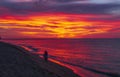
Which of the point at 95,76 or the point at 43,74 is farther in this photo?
the point at 95,76

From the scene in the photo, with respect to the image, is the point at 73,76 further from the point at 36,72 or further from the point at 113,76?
the point at 113,76

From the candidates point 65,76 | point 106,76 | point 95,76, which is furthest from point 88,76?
point 65,76

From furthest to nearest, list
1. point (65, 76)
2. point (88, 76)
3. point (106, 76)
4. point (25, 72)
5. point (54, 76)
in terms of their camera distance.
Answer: point (106, 76) < point (88, 76) < point (65, 76) < point (54, 76) < point (25, 72)

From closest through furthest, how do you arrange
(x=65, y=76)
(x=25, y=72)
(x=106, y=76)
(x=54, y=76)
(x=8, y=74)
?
(x=8, y=74)
(x=25, y=72)
(x=54, y=76)
(x=65, y=76)
(x=106, y=76)

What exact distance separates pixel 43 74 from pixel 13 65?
8.97ft

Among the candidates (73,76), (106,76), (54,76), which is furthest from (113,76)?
(54,76)

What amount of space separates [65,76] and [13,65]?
6.15m

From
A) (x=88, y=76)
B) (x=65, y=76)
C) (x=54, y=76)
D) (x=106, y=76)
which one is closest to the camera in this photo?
(x=54, y=76)

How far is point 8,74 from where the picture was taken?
21141 mm

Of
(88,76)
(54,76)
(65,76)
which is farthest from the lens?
(88,76)

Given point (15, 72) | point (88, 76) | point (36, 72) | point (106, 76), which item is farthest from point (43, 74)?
point (106, 76)

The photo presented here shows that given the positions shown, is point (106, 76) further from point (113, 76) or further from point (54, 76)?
point (54, 76)

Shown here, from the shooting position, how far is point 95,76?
37.1 metres

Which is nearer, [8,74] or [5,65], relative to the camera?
[8,74]
